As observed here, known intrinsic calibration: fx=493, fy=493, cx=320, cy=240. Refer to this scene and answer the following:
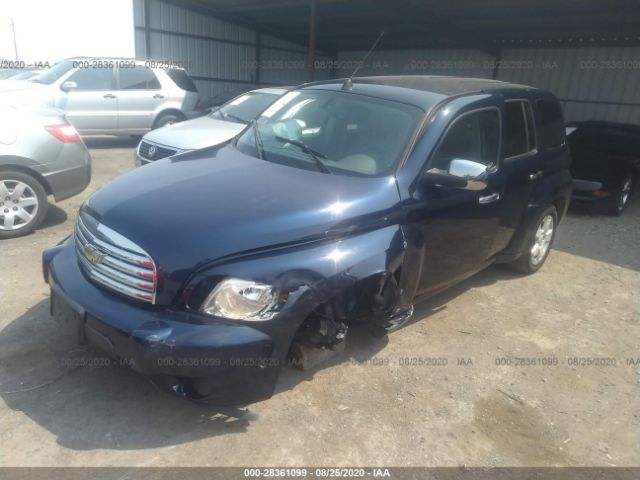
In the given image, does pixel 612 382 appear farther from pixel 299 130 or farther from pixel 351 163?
pixel 299 130

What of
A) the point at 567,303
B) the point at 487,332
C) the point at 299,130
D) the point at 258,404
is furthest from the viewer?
the point at 567,303

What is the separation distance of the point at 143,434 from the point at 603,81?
1473cm

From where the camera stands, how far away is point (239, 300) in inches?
95.7

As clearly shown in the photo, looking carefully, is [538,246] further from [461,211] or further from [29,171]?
[29,171]

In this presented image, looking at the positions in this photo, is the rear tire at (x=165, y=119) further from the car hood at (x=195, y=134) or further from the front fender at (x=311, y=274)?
the front fender at (x=311, y=274)

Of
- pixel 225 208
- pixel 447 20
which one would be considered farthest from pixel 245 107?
pixel 447 20

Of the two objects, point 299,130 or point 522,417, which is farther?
point 299,130

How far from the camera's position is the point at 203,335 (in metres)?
2.34

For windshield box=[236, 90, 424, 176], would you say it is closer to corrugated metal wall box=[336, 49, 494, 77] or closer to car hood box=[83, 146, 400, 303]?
car hood box=[83, 146, 400, 303]

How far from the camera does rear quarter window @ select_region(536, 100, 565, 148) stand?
460 centimetres

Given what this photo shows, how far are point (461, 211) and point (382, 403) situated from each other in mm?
1476

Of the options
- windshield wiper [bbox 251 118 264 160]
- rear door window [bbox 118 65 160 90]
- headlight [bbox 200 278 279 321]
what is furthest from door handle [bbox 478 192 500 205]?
rear door window [bbox 118 65 160 90]

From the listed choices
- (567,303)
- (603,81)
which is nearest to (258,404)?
(567,303)

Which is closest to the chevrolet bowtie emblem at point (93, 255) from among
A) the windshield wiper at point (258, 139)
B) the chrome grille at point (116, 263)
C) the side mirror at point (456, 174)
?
the chrome grille at point (116, 263)
